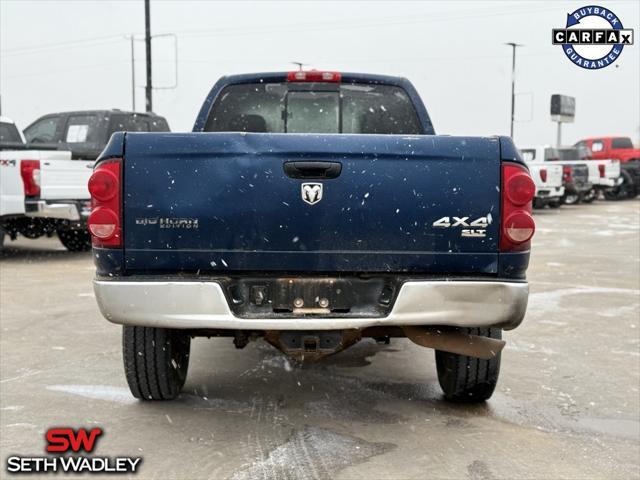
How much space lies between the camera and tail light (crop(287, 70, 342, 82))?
535 centimetres

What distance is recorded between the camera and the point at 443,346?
3920 mm

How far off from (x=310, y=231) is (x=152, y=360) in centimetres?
131

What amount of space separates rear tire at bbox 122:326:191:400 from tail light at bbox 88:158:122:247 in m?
0.77

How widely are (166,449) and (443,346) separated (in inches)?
57.8

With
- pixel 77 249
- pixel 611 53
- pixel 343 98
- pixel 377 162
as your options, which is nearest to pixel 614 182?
pixel 611 53

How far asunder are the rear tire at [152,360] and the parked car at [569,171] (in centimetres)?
2183

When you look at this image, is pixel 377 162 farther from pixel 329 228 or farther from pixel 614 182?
pixel 614 182

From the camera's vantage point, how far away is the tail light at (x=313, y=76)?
17.6 feet

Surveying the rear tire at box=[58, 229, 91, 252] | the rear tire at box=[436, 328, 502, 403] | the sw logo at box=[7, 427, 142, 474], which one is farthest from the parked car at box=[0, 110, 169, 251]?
the rear tire at box=[436, 328, 502, 403]

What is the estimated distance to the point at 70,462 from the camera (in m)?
3.71

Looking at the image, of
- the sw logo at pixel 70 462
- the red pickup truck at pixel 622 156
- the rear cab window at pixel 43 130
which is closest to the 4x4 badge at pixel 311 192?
the sw logo at pixel 70 462

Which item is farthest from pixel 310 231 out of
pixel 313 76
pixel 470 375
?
pixel 313 76

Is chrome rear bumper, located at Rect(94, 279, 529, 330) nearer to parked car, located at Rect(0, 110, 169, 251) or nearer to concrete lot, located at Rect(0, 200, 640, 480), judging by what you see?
concrete lot, located at Rect(0, 200, 640, 480)

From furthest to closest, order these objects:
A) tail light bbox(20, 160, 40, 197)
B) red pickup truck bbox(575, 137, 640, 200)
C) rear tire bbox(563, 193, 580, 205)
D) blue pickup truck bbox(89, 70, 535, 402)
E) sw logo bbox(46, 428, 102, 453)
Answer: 1. red pickup truck bbox(575, 137, 640, 200)
2. rear tire bbox(563, 193, 580, 205)
3. tail light bbox(20, 160, 40, 197)
4. sw logo bbox(46, 428, 102, 453)
5. blue pickup truck bbox(89, 70, 535, 402)
